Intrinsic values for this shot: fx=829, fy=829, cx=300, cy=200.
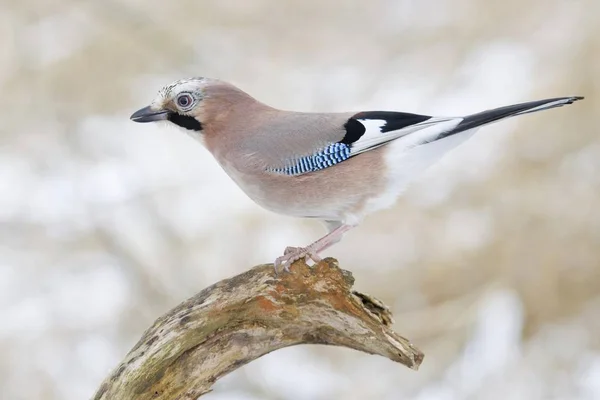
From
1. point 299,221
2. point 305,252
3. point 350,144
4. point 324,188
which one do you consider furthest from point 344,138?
point 299,221

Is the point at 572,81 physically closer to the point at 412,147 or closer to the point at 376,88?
the point at 376,88

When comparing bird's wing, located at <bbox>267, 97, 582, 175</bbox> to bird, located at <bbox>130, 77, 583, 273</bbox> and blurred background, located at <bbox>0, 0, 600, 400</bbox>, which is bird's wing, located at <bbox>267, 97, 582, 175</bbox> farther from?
blurred background, located at <bbox>0, 0, 600, 400</bbox>

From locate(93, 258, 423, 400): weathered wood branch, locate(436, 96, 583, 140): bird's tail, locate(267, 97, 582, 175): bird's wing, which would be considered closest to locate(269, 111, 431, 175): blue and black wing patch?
locate(267, 97, 582, 175): bird's wing

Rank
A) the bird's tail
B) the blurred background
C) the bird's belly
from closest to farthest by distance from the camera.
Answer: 1. the bird's tail
2. the bird's belly
3. the blurred background

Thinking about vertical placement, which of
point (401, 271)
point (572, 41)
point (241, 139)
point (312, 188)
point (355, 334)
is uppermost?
point (572, 41)

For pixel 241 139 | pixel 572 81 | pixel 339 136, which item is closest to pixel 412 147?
pixel 339 136

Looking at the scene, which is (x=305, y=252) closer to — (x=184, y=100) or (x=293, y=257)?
(x=293, y=257)
